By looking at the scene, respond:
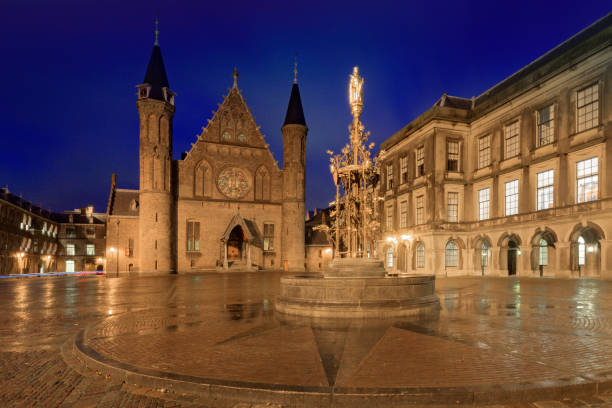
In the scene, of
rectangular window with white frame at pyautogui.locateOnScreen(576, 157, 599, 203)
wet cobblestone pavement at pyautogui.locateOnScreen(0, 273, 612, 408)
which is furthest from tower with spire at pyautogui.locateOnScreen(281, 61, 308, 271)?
wet cobblestone pavement at pyautogui.locateOnScreen(0, 273, 612, 408)

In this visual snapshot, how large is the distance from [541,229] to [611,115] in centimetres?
860

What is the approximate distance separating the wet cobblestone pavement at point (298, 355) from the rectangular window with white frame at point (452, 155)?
2732cm

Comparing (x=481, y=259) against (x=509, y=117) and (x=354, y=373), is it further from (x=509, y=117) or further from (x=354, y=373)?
(x=354, y=373)

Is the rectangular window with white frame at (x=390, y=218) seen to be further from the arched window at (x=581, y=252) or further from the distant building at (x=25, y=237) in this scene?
the distant building at (x=25, y=237)

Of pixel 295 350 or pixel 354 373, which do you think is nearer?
pixel 354 373

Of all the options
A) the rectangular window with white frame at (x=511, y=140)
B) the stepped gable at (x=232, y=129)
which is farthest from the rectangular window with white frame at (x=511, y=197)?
the stepped gable at (x=232, y=129)

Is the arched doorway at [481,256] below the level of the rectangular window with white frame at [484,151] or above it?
below

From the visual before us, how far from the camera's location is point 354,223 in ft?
44.9

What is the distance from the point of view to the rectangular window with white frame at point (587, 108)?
83.4 feet

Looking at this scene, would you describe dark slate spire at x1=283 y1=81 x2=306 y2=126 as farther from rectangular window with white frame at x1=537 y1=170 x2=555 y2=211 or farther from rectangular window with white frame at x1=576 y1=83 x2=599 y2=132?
rectangular window with white frame at x1=576 y1=83 x2=599 y2=132

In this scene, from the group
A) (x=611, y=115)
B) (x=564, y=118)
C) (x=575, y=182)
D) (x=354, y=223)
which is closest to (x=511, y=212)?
(x=575, y=182)

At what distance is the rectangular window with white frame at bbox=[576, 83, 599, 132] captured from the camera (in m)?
25.4

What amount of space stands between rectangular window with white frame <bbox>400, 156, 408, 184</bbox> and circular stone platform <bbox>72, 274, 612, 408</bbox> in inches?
1279

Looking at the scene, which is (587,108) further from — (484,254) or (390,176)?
(390,176)
